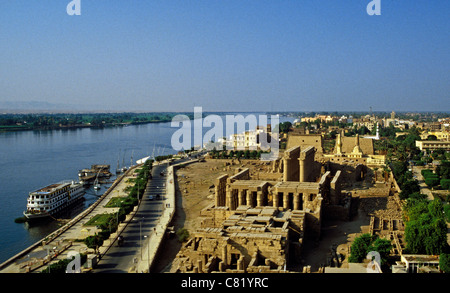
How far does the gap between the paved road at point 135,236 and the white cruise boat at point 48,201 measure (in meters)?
6.42

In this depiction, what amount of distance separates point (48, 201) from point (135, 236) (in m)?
11.7

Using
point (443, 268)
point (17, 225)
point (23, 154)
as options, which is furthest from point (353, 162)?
point (23, 154)

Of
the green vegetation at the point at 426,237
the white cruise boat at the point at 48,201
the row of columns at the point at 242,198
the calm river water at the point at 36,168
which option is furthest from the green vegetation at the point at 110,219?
the green vegetation at the point at 426,237

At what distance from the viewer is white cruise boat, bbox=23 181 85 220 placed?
28609mm

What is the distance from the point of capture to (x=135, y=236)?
2103 cm

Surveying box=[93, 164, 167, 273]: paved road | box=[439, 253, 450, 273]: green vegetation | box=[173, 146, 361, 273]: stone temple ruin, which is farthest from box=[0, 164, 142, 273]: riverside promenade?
box=[439, 253, 450, 273]: green vegetation

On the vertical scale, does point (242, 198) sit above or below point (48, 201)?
above

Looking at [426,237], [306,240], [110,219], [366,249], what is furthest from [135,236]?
[426,237]

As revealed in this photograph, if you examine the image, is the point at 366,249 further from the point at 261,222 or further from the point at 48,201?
the point at 48,201

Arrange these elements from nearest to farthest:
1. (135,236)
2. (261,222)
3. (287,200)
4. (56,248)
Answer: (261,222), (56,248), (287,200), (135,236)

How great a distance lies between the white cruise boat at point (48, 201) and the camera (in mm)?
28609

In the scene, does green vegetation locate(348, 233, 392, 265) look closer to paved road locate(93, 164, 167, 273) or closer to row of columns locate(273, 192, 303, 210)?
row of columns locate(273, 192, 303, 210)

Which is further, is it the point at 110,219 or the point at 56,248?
the point at 110,219

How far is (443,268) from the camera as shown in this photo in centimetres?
1262
